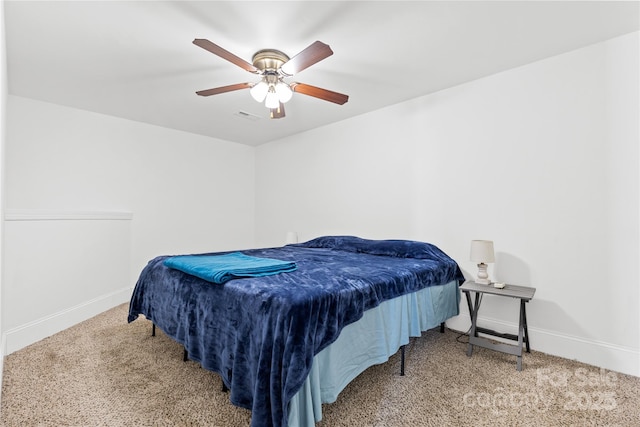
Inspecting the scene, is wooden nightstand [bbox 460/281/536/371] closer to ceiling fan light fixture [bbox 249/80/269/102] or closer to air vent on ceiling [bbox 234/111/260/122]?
ceiling fan light fixture [bbox 249/80/269/102]

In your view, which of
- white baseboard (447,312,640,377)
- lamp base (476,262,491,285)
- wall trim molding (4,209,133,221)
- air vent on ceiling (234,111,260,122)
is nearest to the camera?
white baseboard (447,312,640,377)

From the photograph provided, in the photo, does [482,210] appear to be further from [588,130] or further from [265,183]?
[265,183]

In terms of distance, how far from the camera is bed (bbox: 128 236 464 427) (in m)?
1.32

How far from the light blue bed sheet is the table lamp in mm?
319

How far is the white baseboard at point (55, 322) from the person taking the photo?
2.44 m

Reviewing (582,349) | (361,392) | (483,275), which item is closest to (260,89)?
(361,392)

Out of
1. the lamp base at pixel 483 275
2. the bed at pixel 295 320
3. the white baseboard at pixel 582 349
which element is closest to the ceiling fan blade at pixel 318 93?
the bed at pixel 295 320

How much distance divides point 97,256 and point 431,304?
354 cm

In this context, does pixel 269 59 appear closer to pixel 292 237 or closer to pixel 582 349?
pixel 292 237

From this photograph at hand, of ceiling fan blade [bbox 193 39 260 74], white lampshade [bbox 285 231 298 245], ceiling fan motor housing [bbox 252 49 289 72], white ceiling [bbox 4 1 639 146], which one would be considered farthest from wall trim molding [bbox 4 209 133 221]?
ceiling fan motor housing [bbox 252 49 289 72]

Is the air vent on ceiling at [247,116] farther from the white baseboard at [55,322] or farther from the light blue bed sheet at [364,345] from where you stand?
the light blue bed sheet at [364,345]

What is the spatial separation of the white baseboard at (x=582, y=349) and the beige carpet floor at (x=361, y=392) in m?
0.07

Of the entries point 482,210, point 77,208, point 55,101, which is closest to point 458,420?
point 482,210

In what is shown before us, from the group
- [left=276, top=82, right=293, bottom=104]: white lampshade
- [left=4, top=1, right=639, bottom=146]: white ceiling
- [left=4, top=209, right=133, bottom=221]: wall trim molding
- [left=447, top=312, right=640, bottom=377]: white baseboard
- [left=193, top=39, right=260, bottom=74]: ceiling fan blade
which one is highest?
[left=4, top=1, right=639, bottom=146]: white ceiling
